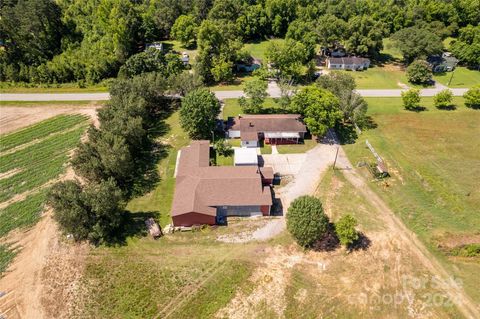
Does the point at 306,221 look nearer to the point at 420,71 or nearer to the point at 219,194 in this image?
the point at 219,194

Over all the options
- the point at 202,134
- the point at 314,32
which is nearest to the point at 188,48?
the point at 314,32

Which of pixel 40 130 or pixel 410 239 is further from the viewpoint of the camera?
pixel 40 130

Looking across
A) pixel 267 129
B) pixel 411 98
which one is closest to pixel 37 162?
pixel 267 129

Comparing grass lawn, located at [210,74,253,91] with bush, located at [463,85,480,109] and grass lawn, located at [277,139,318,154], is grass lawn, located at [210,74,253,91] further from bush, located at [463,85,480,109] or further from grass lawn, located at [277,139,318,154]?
bush, located at [463,85,480,109]

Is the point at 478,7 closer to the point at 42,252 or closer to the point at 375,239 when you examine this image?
the point at 375,239

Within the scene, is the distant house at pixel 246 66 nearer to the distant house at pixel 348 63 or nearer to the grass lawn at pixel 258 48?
the grass lawn at pixel 258 48

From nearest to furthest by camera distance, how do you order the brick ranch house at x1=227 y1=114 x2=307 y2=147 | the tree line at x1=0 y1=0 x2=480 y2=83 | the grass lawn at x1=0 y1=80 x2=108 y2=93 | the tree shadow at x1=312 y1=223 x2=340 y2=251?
the tree shadow at x1=312 y1=223 x2=340 y2=251 → the brick ranch house at x1=227 y1=114 x2=307 y2=147 → the grass lawn at x1=0 y1=80 x2=108 y2=93 → the tree line at x1=0 y1=0 x2=480 y2=83

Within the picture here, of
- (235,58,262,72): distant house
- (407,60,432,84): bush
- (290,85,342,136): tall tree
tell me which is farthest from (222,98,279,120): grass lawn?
(407,60,432,84): bush

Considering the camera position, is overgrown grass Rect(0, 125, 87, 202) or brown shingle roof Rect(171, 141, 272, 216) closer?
brown shingle roof Rect(171, 141, 272, 216)
